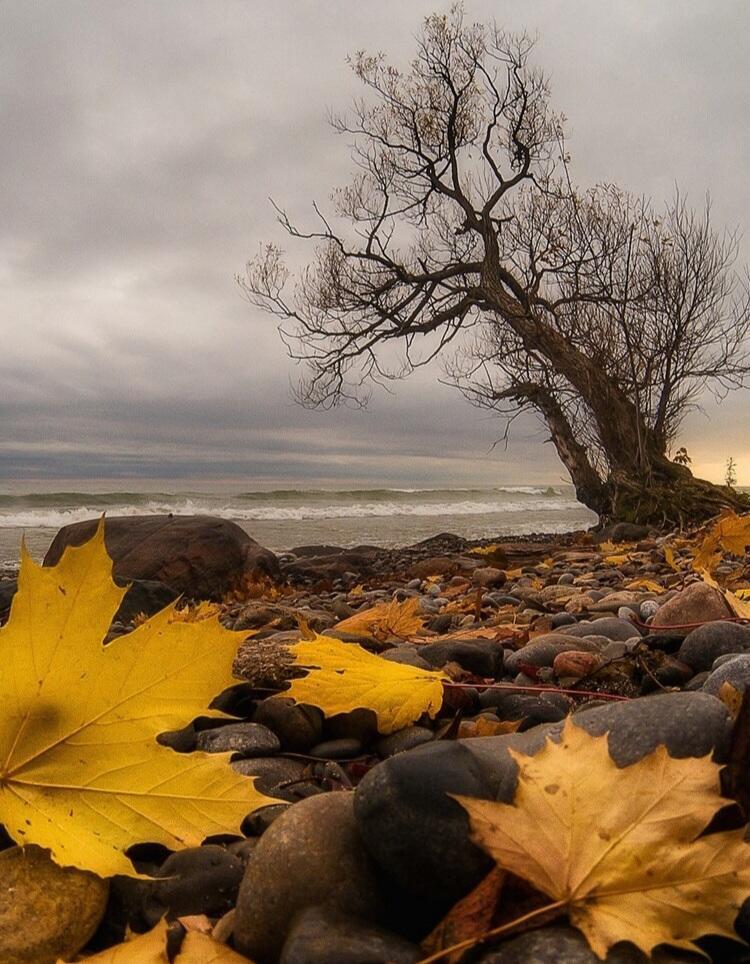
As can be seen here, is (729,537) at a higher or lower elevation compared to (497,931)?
higher

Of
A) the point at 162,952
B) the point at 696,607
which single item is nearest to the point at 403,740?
the point at 162,952

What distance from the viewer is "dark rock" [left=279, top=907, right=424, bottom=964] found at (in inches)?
32.4

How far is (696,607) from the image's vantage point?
219 centimetres

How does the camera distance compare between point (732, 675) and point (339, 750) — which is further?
point (339, 750)

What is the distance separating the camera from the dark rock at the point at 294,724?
63.0 inches

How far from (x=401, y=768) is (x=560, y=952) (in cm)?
29

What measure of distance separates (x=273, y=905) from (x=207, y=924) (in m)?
0.14

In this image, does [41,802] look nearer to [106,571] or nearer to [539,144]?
[106,571]

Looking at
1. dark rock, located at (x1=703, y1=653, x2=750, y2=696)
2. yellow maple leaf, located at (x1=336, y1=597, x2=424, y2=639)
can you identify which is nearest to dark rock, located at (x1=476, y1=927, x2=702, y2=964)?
dark rock, located at (x1=703, y1=653, x2=750, y2=696)

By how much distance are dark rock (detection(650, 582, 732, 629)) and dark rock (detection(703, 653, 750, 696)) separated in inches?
28.2

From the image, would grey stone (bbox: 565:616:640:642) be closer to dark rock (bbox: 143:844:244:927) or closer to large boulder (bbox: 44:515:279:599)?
dark rock (bbox: 143:844:244:927)

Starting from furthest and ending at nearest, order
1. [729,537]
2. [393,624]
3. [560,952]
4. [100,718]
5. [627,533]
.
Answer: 1. [627,533]
2. [729,537]
3. [393,624]
4. [100,718]
5. [560,952]

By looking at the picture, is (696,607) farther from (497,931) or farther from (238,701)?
(497,931)

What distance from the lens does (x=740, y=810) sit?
91cm
